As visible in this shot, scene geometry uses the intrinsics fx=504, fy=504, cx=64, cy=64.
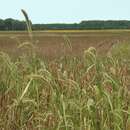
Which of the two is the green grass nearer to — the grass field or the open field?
the grass field

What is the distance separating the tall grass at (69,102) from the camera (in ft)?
8.93

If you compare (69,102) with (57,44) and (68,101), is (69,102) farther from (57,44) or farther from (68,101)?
(57,44)

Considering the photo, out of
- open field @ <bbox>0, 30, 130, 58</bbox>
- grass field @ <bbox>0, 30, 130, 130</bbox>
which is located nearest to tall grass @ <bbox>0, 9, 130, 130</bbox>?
grass field @ <bbox>0, 30, 130, 130</bbox>

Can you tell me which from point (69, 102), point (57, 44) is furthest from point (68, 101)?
point (57, 44)

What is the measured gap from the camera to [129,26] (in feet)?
182

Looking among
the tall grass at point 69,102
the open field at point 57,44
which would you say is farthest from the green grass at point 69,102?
the open field at point 57,44

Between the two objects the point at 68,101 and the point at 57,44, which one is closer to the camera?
the point at 68,101

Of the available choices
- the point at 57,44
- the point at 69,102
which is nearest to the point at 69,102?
the point at 69,102

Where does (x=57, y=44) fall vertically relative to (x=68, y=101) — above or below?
below

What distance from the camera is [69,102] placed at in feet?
9.23

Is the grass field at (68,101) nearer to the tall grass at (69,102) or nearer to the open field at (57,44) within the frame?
the tall grass at (69,102)

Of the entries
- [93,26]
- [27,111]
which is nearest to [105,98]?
[27,111]

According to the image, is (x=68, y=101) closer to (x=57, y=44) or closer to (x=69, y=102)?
(x=69, y=102)

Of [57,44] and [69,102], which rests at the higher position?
[69,102]
